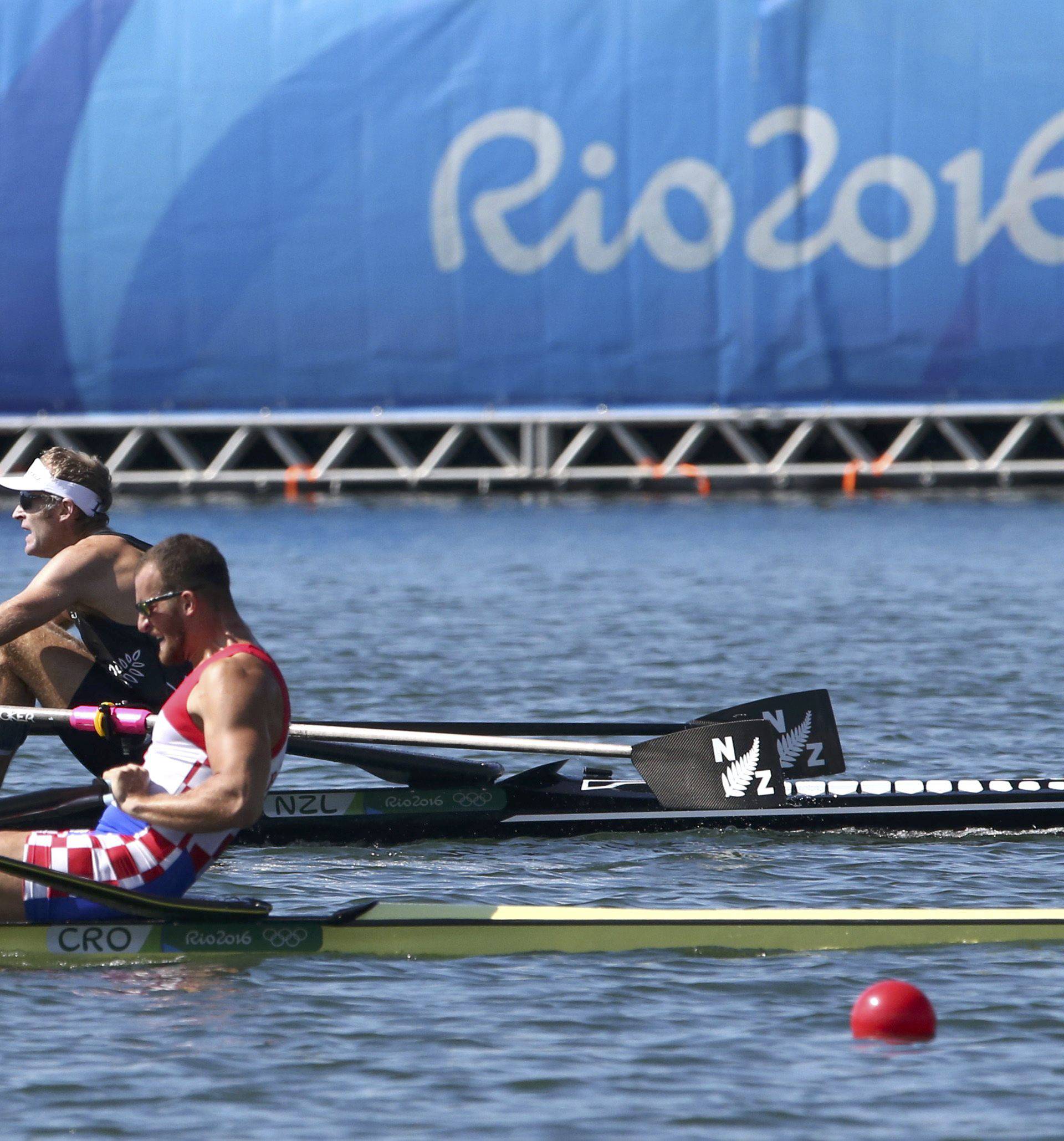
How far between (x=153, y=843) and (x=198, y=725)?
53 cm

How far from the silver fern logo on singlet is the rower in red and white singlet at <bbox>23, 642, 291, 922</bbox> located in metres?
1.80

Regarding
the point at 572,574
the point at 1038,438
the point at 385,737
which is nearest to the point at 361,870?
the point at 385,737

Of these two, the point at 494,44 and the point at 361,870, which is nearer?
the point at 361,870

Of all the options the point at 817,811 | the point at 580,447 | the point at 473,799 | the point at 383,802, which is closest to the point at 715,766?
the point at 817,811

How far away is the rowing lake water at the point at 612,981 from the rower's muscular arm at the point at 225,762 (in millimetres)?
709

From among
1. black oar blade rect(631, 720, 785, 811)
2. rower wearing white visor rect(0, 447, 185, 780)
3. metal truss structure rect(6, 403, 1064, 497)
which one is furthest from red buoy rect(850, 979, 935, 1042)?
metal truss structure rect(6, 403, 1064, 497)

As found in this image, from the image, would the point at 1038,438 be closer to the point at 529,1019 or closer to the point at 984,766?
the point at 984,766

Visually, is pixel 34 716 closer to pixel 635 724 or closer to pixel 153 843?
pixel 153 843

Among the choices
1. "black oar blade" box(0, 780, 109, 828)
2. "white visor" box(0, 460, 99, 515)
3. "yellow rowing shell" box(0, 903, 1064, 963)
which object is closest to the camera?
"yellow rowing shell" box(0, 903, 1064, 963)

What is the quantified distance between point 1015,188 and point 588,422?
7358 millimetres

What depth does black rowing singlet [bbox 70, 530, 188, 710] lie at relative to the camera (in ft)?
27.5

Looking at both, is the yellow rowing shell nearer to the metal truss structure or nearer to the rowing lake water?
the rowing lake water

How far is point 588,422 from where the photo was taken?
3238 cm

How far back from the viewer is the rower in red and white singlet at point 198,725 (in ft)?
19.9
